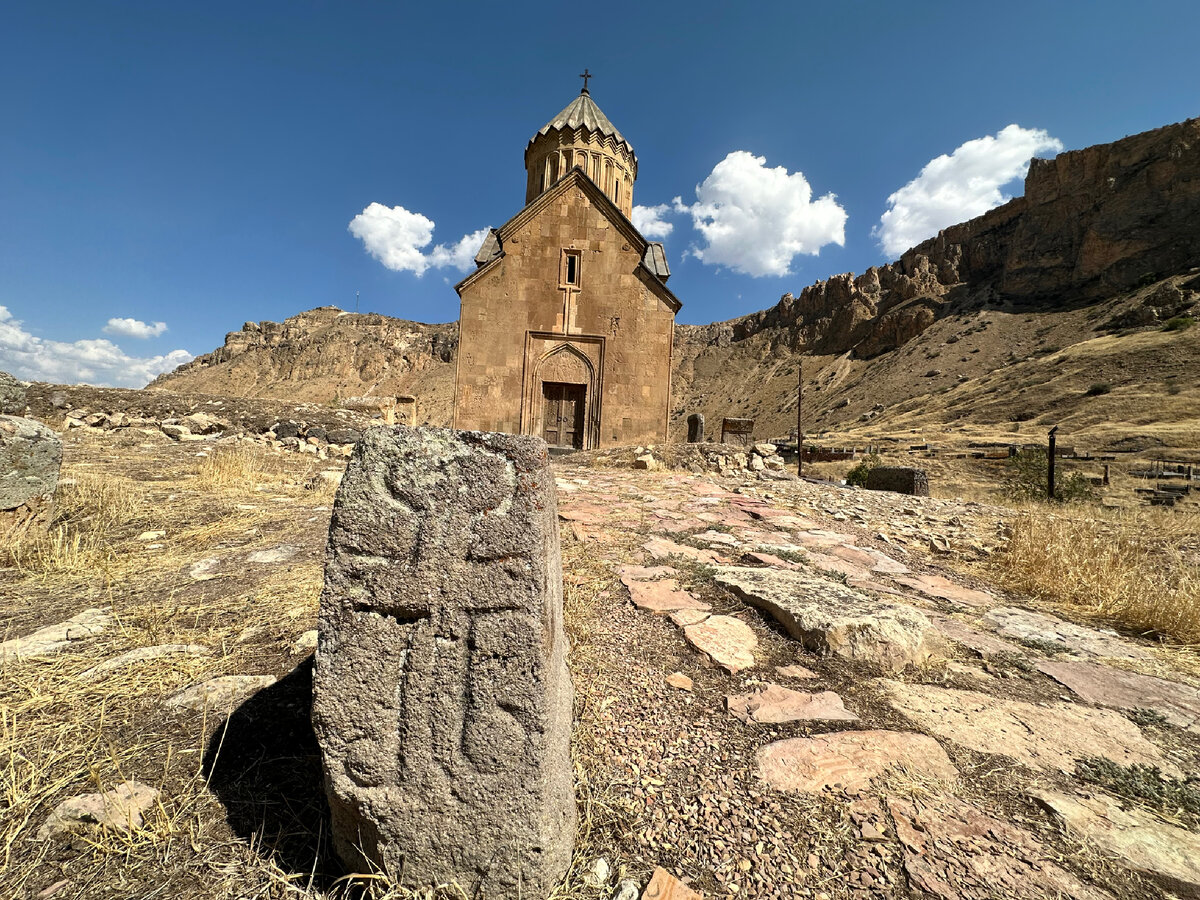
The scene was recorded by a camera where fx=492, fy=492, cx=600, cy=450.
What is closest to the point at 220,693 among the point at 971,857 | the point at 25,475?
the point at 971,857

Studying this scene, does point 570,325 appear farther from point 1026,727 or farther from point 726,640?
point 1026,727

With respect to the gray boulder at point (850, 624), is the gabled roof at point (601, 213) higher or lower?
higher

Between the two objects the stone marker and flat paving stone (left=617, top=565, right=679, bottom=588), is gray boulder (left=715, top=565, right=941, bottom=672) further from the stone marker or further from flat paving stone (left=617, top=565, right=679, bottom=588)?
the stone marker

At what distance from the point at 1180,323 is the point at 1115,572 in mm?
39050

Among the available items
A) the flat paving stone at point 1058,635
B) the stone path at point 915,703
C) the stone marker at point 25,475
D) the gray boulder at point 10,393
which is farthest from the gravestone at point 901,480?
the gray boulder at point 10,393

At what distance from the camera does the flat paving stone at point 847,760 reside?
1.30 m

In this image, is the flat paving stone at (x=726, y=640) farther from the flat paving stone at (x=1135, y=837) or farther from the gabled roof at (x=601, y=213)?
the gabled roof at (x=601, y=213)

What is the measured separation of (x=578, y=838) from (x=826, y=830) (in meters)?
0.58

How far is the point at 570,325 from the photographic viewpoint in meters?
10.6

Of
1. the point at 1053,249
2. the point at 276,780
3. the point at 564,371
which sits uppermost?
the point at 1053,249

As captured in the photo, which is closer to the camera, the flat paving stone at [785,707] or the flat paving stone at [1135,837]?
the flat paving stone at [1135,837]

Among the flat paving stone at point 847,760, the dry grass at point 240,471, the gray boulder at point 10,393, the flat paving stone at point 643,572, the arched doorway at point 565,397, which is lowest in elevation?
the flat paving stone at point 847,760

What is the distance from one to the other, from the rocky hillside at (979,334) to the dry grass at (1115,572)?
25787mm

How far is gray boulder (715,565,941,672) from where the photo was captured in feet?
6.31
